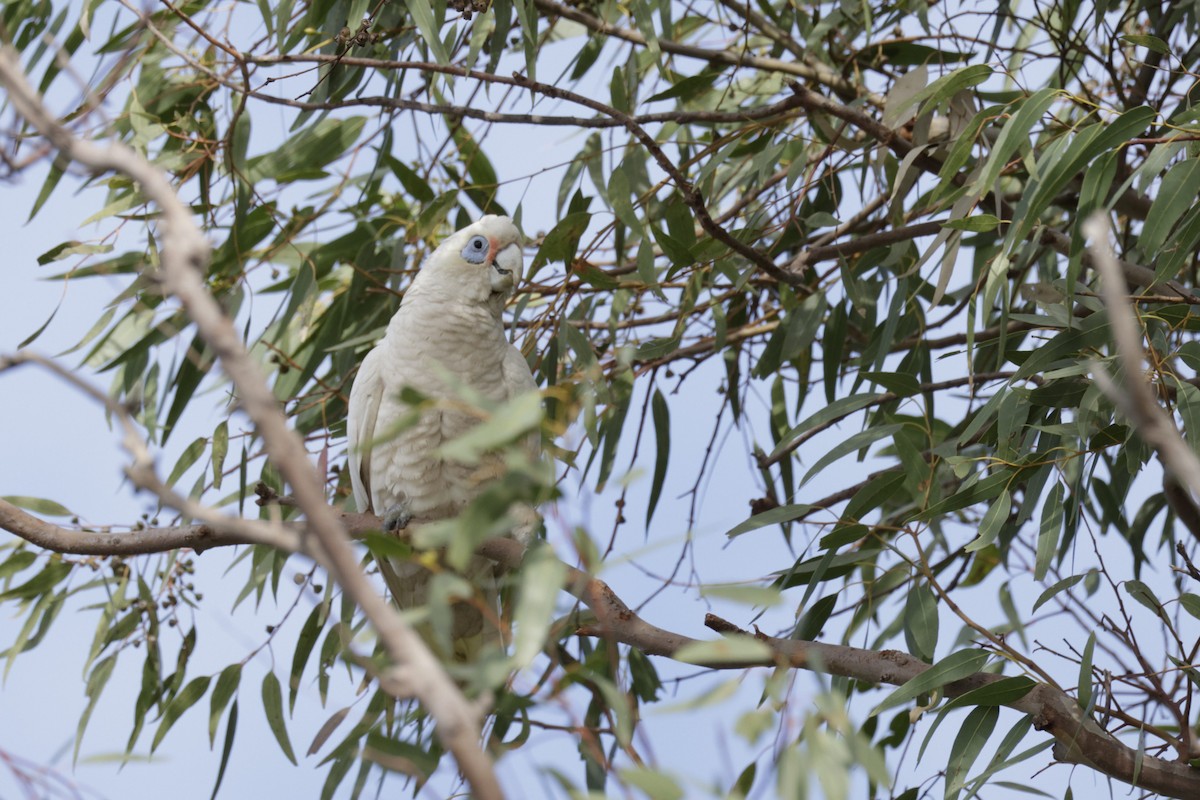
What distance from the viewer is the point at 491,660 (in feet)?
2.26

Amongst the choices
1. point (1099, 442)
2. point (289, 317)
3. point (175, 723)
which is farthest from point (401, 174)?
point (1099, 442)

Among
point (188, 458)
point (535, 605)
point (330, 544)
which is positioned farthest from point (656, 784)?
point (188, 458)

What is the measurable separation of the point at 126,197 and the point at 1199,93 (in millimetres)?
1826

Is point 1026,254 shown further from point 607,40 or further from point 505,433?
point 505,433

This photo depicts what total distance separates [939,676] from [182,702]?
1.44m

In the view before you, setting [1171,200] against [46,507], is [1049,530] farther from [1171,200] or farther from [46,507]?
[46,507]

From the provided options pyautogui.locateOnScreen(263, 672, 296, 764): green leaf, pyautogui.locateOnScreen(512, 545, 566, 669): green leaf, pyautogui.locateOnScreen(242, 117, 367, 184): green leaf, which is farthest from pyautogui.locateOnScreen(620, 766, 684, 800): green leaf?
pyautogui.locateOnScreen(242, 117, 367, 184): green leaf

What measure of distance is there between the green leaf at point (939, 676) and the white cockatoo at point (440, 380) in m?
0.72

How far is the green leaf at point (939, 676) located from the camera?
1.37 m

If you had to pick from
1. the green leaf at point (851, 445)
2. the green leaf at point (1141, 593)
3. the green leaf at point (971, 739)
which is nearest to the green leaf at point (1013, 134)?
the green leaf at point (851, 445)

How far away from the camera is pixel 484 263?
82.6 inches

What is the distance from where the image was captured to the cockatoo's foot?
198 cm

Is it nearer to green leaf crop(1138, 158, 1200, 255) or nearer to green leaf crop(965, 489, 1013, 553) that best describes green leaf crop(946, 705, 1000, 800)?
green leaf crop(965, 489, 1013, 553)

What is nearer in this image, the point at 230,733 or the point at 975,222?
the point at 975,222
